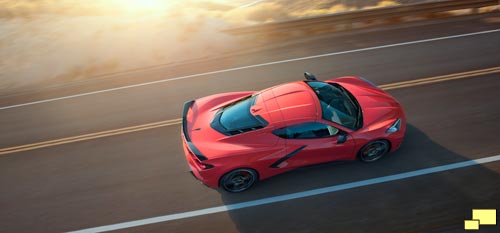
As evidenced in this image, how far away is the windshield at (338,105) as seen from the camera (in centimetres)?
605

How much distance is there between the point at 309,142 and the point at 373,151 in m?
1.45

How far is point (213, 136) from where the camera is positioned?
617cm

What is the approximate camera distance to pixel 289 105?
6.21 meters

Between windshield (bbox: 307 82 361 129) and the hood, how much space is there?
0.60 ft

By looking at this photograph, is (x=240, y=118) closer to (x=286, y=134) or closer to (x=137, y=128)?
(x=286, y=134)

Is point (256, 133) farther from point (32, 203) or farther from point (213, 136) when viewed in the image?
point (32, 203)

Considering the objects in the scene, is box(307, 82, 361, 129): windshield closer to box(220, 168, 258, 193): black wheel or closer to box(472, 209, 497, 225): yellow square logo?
box(220, 168, 258, 193): black wheel

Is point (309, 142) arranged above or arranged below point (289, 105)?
below

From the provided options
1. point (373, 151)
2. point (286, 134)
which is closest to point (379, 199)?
point (373, 151)

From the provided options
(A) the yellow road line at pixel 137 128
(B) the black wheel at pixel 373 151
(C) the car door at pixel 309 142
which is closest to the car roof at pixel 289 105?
(C) the car door at pixel 309 142

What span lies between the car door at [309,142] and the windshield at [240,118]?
1.41ft

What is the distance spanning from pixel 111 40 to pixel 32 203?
8185 millimetres

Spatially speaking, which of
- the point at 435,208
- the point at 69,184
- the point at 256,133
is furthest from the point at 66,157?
the point at 435,208

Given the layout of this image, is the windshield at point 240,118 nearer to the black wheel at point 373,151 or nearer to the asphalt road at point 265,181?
the asphalt road at point 265,181
